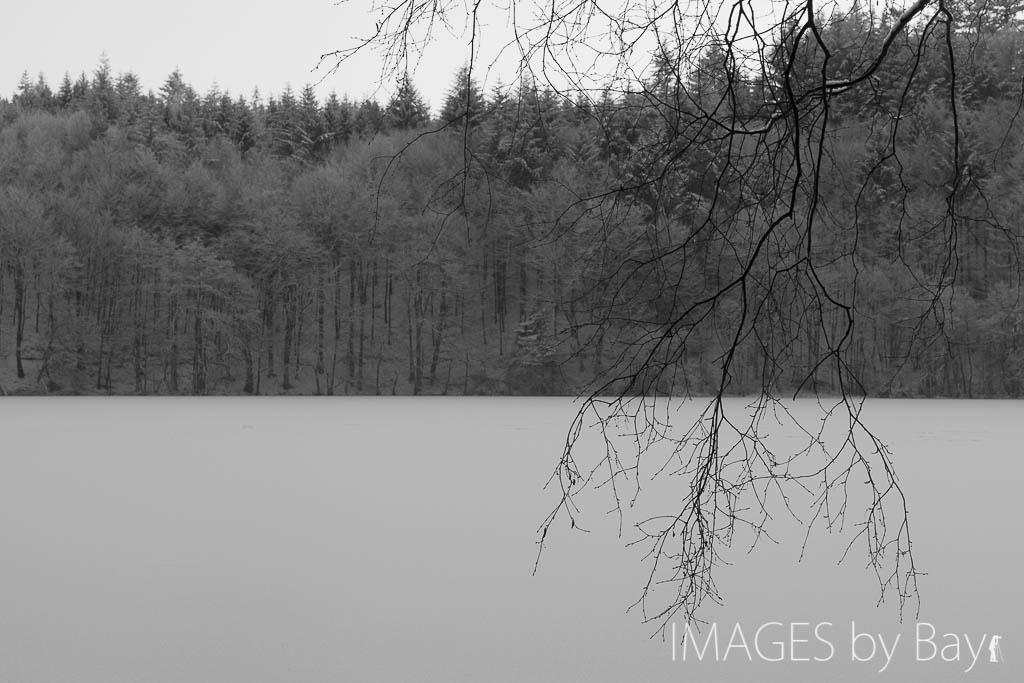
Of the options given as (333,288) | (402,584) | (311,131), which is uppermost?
(311,131)

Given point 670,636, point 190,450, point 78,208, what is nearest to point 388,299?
point 78,208

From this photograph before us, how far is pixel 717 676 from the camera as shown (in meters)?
3.21

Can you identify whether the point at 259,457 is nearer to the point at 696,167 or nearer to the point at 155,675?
the point at 155,675

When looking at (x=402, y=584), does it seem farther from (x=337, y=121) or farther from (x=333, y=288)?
(x=337, y=121)

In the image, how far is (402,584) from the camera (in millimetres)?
4516

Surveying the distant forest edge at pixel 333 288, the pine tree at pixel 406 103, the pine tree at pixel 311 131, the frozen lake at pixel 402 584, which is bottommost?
the frozen lake at pixel 402 584

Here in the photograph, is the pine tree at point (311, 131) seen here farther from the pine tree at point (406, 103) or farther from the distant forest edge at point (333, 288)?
the pine tree at point (406, 103)

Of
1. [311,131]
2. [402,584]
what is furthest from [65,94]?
[402,584]

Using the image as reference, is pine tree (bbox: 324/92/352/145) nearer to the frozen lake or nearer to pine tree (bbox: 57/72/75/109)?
pine tree (bbox: 57/72/75/109)

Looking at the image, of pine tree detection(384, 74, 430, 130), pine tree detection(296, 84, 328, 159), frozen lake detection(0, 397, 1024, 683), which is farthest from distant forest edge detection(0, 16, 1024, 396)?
pine tree detection(384, 74, 430, 130)

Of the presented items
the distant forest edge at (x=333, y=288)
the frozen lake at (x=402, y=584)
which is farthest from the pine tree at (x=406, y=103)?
the distant forest edge at (x=333, y=288)

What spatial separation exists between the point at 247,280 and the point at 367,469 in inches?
1069

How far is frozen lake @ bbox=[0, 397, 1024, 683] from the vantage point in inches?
132

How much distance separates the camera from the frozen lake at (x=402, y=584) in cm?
334
